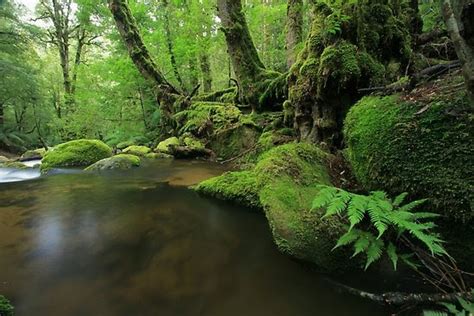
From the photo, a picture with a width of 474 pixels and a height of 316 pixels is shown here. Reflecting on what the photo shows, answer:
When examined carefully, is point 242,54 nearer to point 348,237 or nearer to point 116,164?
point 116,164

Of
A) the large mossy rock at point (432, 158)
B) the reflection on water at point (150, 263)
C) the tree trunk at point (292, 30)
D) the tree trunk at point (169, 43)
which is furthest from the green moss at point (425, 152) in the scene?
the tree trunk at point (169, 43)

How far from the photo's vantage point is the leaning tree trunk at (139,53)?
12164mm

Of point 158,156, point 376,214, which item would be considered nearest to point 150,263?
point 376,214

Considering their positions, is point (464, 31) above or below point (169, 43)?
below

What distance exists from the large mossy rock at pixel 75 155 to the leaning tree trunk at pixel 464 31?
31.6 ft

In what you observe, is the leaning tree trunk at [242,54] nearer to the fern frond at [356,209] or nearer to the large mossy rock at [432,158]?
the large mossy rock at [432,158]

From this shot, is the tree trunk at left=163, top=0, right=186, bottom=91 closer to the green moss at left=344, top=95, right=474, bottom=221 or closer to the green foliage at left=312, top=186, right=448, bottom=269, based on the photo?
the green moss at left=344, top=95, right=474, bottom=221

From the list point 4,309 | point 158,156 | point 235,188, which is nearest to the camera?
point 4,309

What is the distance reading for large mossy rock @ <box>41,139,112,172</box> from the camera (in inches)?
360

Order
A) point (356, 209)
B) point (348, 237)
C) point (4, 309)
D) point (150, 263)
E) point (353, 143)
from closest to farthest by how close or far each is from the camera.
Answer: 1. point (4, 309)
2. point (356, 209)
3. point (348, 237)
4. point (150, 263)
5. point (353, 143)

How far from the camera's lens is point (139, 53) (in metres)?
12.6

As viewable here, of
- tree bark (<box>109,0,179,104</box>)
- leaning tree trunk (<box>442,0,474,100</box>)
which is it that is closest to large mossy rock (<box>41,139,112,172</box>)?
Result: tree bark (<box>109,0,179,104</box>)

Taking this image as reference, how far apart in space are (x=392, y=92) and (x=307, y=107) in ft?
7.29

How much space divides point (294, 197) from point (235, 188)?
1515 millimetres
